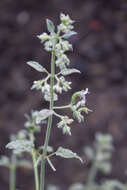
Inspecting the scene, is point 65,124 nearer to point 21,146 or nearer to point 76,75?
point 21,146

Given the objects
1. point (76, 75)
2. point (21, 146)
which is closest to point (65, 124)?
point (21, 146)

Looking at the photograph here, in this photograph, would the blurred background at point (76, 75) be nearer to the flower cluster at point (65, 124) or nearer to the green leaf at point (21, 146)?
the green leaf at point (21, 146)

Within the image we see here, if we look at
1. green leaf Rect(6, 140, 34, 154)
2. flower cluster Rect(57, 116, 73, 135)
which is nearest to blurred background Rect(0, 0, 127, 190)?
green leaf Rect(6, 140, 34, 154)

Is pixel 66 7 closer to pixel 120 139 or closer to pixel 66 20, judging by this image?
pixel 120 139

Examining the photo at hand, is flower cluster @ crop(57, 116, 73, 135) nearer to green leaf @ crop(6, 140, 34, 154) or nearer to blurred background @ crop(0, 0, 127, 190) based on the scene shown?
green leaf @ crop(6, 140, 34, 154)

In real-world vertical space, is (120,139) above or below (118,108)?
below

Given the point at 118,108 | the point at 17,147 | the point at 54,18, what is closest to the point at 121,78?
the point at 118,108

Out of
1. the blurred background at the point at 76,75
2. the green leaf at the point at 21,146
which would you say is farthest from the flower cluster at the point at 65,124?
the blurred background at the point at 76,75

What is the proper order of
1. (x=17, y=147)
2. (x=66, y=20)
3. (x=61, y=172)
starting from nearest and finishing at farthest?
(x=66, y=20)
(x=17, y=147)
(x=61, y=172)
